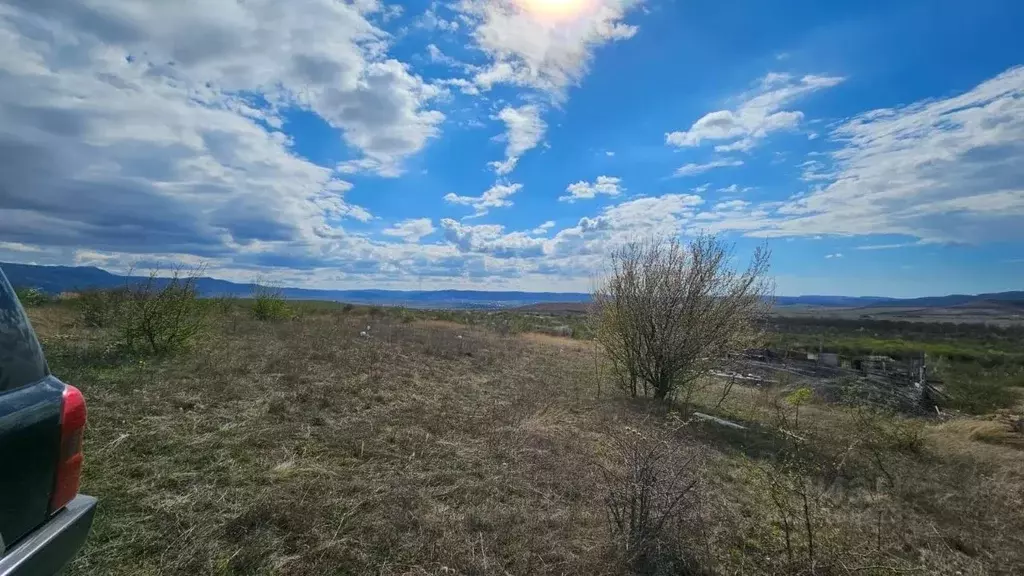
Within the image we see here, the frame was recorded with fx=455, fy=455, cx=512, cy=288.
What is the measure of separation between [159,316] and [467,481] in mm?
7235

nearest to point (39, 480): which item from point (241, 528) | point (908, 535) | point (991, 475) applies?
point (241, 528)

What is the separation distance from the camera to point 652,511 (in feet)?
11.3

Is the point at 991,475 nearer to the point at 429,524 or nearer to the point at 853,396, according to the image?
the point at 853,396

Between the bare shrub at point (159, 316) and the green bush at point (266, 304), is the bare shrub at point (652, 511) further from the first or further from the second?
the green bush at point (266, 304)

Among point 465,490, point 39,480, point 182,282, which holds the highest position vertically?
point 182,282

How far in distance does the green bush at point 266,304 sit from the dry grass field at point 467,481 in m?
7.68

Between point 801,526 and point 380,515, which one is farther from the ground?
point 380,515

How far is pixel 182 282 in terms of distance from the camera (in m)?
8.74

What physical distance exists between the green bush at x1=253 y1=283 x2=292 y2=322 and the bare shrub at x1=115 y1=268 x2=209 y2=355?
779 cm

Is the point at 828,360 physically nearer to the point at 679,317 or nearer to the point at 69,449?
the point at 679,317

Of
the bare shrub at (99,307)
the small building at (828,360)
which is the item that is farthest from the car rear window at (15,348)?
the small building at (828,360)

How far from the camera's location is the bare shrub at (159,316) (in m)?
8.18

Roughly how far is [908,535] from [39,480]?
6.29m

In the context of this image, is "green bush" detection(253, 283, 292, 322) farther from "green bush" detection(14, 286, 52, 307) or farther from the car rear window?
the car rear window
